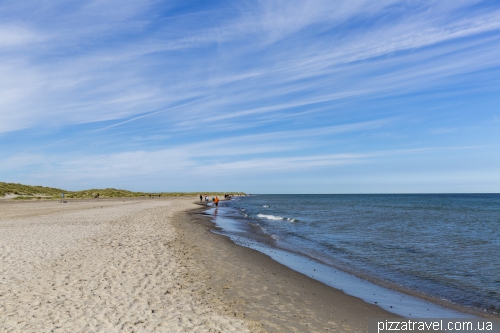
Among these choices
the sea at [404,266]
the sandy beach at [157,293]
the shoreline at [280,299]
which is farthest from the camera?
the sea at [404,266]

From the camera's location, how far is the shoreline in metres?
8.25

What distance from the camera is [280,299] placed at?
998cm

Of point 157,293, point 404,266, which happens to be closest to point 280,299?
point 157,293

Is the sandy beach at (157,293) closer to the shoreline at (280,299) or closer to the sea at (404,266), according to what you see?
the shoreline at (280,299)

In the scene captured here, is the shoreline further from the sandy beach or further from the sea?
the sea

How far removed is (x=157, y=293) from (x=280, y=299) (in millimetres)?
3609

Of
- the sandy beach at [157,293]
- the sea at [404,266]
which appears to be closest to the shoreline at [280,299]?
the sandy beach at [157,293]

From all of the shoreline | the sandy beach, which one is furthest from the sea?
the sandy beach

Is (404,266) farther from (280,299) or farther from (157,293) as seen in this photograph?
(157,293)

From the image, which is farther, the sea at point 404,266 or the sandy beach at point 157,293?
the sea at point 404,266

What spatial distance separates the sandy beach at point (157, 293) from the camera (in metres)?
7.64

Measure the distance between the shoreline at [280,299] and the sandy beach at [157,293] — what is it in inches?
1.1

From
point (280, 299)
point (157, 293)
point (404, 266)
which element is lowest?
point (404, 266)

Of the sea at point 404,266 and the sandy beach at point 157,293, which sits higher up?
the sandy beach at point 157,293
